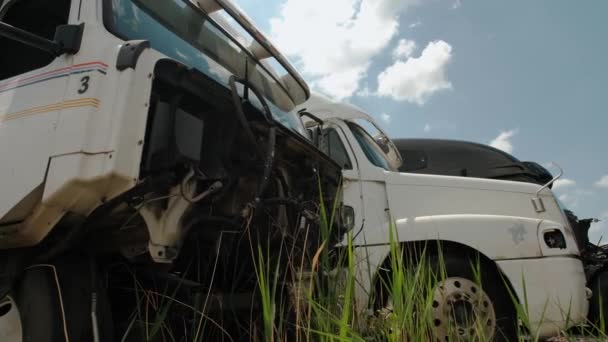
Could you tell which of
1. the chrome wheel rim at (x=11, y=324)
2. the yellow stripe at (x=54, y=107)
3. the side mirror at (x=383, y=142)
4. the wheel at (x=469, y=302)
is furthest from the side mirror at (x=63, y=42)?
the side mirror at (x=383, y=142)

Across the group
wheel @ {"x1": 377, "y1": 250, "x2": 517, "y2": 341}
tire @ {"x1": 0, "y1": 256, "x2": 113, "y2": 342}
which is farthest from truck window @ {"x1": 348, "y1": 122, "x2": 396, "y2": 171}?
tire @ {"x1": 0, "y1": 256, "x2": 113, "y2": 342}

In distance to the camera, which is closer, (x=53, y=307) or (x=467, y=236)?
(x=53, y=307)

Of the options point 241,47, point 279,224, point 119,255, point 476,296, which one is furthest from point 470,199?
point 119,255

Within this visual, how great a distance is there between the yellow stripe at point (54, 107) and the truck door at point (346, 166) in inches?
93.5

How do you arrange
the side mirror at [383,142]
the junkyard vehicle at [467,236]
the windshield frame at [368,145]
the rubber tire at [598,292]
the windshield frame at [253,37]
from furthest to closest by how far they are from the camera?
the side mirror at [383,142] < the windshield frame at [368,145] < the rubber tire at [598,292] < the junkyard vehicle at [467,236] < the windshield frame at [253,37]

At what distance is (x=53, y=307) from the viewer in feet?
5.96

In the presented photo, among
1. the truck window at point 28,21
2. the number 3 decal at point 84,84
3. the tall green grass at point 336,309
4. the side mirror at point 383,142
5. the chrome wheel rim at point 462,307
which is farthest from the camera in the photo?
the side mirror at point 383,142

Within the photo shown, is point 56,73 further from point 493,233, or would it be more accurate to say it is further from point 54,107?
point 493,233

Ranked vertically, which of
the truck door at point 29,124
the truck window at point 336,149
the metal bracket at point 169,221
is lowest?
the metal bracket at point 169,221

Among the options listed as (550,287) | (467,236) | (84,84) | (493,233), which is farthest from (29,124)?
(550,287)

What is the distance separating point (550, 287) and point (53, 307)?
11.1 ft

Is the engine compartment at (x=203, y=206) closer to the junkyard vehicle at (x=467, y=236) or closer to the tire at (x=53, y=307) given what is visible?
the tire at (x=53, y=307)

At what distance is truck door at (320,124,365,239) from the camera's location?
12.6 feet

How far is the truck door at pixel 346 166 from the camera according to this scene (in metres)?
3.85
